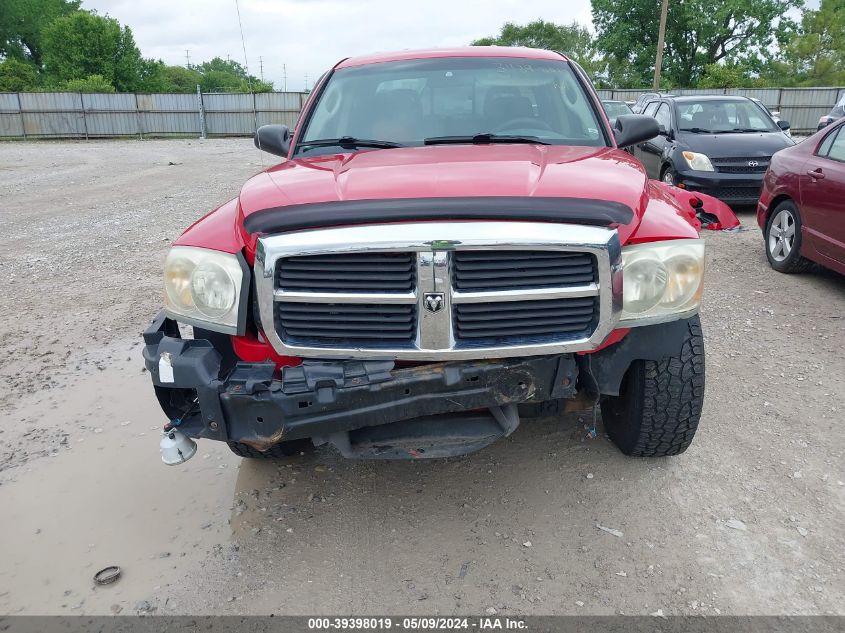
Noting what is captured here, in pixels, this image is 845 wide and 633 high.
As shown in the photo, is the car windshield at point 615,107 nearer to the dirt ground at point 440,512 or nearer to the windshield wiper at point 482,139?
the dirt ground at point 440,512

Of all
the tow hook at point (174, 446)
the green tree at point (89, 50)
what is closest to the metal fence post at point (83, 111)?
the green tree at point (89, 50)

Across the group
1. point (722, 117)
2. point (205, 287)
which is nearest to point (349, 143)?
point (205, 287)

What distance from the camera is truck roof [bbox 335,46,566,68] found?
4016mm

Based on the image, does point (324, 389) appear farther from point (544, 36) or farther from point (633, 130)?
point (544, 36)

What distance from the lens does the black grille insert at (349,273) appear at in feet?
7.55

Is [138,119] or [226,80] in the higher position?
[226,80]

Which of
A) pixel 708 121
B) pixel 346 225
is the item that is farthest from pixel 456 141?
pixel 708 121

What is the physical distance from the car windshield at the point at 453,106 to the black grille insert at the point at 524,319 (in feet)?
4.37

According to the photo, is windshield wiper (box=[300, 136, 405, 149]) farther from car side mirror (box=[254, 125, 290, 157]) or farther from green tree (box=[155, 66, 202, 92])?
green tree (box=[155, 66, 202, 92])

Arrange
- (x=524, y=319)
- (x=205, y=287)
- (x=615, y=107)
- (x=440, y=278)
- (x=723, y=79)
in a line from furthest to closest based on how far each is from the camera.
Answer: (x=723, y=79), (x=615, y=107), (x=205, y=287), (x=524, y=319), (x=440, y=278)

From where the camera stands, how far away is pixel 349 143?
352 cm

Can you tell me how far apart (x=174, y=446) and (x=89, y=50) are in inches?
1962

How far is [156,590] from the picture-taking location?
→ 2.48m

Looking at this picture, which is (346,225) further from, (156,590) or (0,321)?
(0,321)
